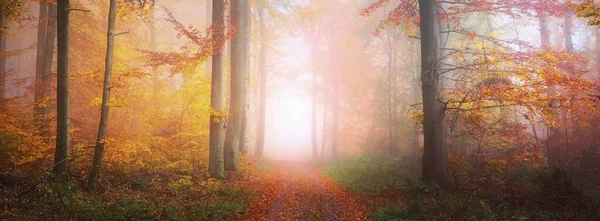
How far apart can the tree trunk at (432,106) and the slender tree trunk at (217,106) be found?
6.97 metres

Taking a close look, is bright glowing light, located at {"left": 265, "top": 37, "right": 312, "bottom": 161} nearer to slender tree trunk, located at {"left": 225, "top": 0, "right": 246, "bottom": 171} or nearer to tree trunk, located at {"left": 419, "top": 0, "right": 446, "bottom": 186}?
slender tree trunk, located at {"left": 225, "top": 0, "right": 246, "bottom": 171}

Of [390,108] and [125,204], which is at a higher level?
[390,108]

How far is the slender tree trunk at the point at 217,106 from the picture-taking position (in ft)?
36.7

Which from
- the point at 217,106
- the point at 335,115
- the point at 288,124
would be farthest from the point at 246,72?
the point at 288,124

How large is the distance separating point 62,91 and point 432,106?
10746 millimetres

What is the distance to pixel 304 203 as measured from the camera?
9.09 metres

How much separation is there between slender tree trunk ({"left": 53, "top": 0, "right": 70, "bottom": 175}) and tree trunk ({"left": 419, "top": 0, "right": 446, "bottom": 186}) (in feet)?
34.1

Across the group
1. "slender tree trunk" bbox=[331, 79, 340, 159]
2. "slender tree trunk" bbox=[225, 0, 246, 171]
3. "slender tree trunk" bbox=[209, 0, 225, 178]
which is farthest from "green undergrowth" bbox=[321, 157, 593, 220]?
"slender tree trunk" bbox=[331, 79, 340, 159]

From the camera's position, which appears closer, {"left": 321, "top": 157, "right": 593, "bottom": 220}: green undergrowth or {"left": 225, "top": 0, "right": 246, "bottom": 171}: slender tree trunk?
{"left": 321, "top": 157, "right": 593, "bottom": 220}: green undergrowth

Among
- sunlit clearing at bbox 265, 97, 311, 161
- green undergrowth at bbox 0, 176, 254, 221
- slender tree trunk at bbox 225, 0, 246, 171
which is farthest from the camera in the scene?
sunlit clearing at bbox 265, 97, 311, 161

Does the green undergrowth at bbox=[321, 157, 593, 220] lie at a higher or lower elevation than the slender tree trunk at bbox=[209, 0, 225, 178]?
lower

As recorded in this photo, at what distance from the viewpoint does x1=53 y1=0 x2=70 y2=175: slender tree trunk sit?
840 cm

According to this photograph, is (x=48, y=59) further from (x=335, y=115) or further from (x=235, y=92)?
(x=335, y=115)

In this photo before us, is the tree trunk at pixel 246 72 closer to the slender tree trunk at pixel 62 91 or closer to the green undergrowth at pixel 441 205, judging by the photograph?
the slender tree trunk at pixel 62 91
